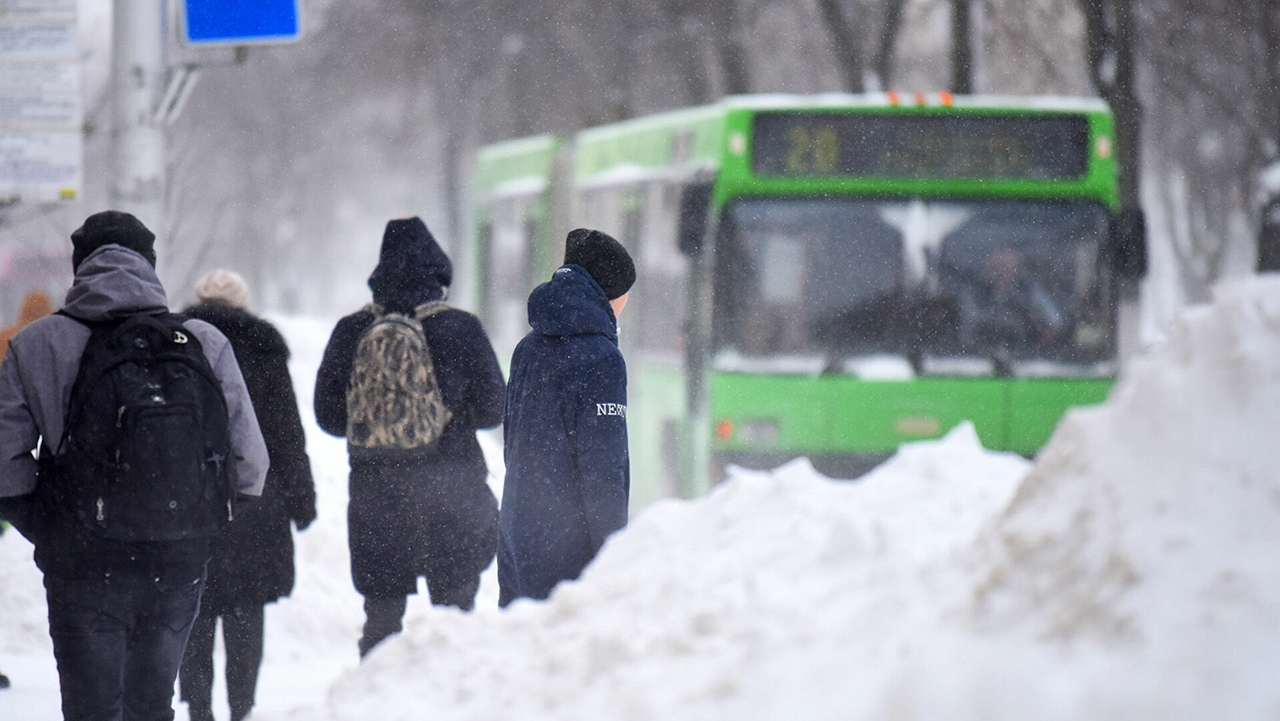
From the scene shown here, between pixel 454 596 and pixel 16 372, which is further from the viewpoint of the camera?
pixel 454 596

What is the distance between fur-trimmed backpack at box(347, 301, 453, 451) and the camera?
18.4 ft

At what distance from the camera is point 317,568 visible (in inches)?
357

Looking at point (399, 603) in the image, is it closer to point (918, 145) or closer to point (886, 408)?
point (886, 408)

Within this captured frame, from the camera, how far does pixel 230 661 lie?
6047 mm

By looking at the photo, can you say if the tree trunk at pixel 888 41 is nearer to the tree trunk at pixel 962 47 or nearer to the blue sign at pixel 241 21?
the tree trunk at pixel 962 47

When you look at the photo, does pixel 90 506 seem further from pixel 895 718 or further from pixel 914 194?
pixel 914 194

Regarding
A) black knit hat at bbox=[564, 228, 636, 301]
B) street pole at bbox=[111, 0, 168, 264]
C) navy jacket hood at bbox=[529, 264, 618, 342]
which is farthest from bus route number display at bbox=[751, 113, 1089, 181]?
navy jacket hood at bbox=[529, 264, 618, 342]

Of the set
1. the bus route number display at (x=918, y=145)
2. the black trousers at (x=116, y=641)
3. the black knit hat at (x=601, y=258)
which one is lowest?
the black trousers at (x=116, y=641)

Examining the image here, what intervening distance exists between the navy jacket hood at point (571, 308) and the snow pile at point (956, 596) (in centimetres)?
76

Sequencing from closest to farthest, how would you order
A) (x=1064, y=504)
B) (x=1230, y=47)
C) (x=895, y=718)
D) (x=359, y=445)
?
(x=895, y=718) → (x=1064, y=504) → (x=359, y=445) → (x=1230, y=47)

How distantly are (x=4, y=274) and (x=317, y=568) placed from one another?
170 ft

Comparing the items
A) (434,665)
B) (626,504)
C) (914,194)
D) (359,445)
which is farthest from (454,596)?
(914,194)

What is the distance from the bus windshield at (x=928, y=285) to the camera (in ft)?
34.0

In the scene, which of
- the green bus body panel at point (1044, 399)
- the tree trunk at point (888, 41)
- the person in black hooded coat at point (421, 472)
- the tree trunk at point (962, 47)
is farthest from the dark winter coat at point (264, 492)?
the tree trunk at point (888, 41)
